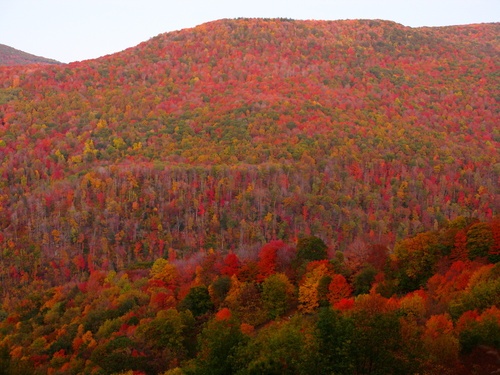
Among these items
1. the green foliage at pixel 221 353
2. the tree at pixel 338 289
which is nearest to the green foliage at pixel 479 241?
the tree at pixel 338 289

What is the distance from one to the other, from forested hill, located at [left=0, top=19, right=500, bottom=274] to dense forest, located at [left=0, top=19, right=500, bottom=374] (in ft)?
1.85

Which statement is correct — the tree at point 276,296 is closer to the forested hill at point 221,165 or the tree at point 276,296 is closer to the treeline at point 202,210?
the forested hill at point 221,165

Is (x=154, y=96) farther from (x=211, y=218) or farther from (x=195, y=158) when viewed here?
(x=211, y=218)

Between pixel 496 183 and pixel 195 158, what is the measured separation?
272ft

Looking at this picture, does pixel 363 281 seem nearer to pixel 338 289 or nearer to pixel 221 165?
pixel 338 289

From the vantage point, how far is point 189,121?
173 metres

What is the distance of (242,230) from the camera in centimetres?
11650

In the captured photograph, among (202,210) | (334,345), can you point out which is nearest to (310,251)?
(334,345)

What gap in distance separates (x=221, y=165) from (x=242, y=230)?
28.1 m

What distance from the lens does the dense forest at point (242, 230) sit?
1500 inches

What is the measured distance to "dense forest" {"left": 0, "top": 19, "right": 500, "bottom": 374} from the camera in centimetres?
3809

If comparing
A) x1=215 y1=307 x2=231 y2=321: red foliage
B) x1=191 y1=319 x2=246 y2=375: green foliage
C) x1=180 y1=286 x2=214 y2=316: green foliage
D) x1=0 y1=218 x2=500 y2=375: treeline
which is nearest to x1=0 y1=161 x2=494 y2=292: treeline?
x1=0 y1=218 x2=500 y2=375: treeline

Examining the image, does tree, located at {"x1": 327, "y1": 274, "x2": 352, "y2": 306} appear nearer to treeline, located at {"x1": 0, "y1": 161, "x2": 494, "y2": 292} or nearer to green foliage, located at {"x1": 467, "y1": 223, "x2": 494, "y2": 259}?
green foliage, located at {"x1": 467, "y1": 223, "x2": 494, "y2": 259}

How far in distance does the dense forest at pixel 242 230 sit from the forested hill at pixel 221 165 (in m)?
0.56
